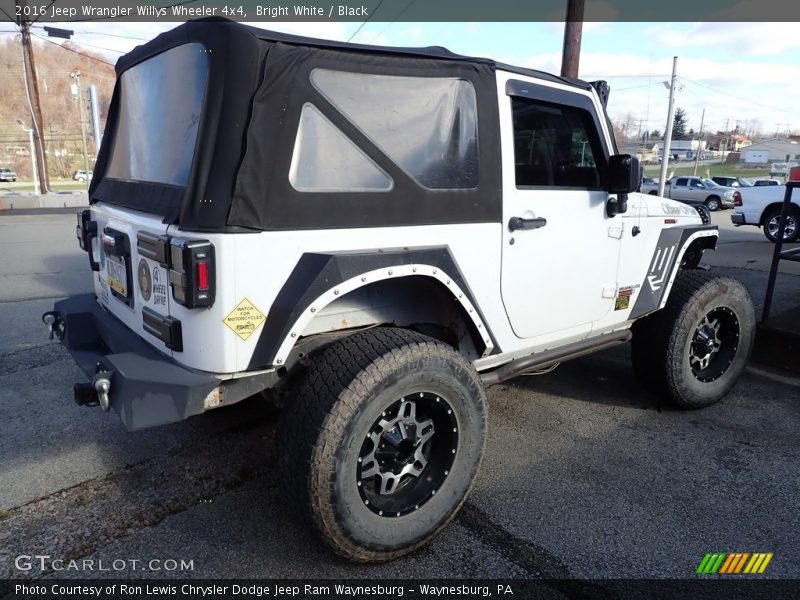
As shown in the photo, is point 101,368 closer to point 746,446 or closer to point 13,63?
point 746,446

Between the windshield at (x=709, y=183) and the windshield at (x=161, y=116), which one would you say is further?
the windshield at (x=709, y=183)

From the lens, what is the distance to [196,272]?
7.07 ft

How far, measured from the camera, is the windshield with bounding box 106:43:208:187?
8.25 ft

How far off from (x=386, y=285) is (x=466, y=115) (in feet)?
3.02

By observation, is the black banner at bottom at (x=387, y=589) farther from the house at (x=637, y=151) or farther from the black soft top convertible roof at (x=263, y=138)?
the house at (x=637, y=151)

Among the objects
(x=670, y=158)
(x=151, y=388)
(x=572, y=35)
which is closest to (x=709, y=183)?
(x=572, y=35)

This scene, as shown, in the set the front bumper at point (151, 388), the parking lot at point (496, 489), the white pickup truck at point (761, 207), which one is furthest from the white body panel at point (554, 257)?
the white pickup truck at point (761, 207)

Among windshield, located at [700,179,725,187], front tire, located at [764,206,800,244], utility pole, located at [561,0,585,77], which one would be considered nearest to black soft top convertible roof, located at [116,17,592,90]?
utility pole, located at [561,0,585,77]

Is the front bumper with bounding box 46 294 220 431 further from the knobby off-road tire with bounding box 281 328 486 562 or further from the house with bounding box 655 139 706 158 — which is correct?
the house with bounding box 655 139 706 158

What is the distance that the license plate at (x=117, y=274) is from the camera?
2875 millimetres

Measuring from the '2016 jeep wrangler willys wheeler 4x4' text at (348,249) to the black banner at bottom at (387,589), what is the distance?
197 mm

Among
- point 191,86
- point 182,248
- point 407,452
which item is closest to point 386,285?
point 407,452

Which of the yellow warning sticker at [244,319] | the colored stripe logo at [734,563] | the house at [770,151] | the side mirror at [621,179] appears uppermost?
the house at [770,151]

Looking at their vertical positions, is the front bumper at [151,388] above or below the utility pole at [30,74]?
below
